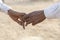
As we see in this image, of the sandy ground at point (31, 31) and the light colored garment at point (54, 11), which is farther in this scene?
the sandy ground at point (31, 31)

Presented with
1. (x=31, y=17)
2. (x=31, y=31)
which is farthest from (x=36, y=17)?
(x=31, y=31)

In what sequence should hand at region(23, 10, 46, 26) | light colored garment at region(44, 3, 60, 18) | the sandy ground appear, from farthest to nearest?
the sandy ground → hand at region(23, 10, 46, 26) → light colored garment at region(44, 3, 60, 18)

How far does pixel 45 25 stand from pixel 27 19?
184 cm

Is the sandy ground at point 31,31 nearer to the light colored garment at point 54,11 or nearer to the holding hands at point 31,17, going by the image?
the holding hands at point 31,17

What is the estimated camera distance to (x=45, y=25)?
4.23 metres

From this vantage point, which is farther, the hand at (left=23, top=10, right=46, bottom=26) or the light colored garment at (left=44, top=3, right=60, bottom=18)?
the hand at (left=23, top=10, right=46, bottom=26)

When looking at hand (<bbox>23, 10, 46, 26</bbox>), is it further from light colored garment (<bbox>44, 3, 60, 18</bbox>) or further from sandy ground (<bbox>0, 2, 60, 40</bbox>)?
sandy ground (<bbox>0, 2, 60, 40</bbox>)

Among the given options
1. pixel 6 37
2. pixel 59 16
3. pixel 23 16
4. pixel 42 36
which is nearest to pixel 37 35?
pixel 42 36

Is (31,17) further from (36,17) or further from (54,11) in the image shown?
(54,11)

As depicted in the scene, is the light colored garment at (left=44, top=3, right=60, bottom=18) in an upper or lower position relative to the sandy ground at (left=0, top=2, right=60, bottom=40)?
lower

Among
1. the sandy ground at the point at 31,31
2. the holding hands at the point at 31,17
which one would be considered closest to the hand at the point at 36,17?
the holding hands at the point at 31,17

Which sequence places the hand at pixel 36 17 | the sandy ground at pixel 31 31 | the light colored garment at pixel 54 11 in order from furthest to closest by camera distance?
1. the sandy ground at pixel 31 31
2. the hand at pixel 36 17
3. the light colored garment at pixel 54 11

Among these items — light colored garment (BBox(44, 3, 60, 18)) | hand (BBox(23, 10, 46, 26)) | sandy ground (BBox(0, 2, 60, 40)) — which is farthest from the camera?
sandy ground (BBox(0, 2, 60, 40))

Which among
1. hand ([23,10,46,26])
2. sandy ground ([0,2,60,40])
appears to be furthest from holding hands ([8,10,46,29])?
sandy ground ([0,2,60,40])
